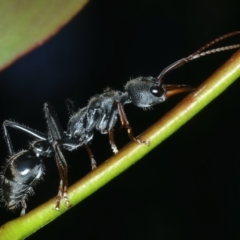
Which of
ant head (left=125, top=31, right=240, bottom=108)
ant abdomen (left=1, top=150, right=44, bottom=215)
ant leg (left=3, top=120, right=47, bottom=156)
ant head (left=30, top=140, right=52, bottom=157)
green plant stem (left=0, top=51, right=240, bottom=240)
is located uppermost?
ant leg (left=3, top=120, right=47, bottom=156)

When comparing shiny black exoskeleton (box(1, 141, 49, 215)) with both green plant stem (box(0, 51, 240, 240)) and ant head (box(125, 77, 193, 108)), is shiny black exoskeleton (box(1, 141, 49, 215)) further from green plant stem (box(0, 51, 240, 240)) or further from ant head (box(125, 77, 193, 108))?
green plant stem (box(0, 51, 240, 240))

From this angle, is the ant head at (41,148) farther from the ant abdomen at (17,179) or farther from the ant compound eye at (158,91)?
the ant compound eye at (158,91)

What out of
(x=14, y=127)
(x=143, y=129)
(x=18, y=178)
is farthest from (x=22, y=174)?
(x=143, y=129)

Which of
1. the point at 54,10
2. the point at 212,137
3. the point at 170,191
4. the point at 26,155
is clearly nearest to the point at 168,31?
the point at 212,137

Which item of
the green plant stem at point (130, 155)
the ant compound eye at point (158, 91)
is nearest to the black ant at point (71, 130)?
the ant compound eye at point (158, 91)

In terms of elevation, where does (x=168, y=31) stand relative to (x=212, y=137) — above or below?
above

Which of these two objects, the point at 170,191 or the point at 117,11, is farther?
the point at 117,11

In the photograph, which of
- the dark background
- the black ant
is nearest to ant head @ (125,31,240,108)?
the black ant

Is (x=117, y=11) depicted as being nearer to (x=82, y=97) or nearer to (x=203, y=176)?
(x=82, y=97)
